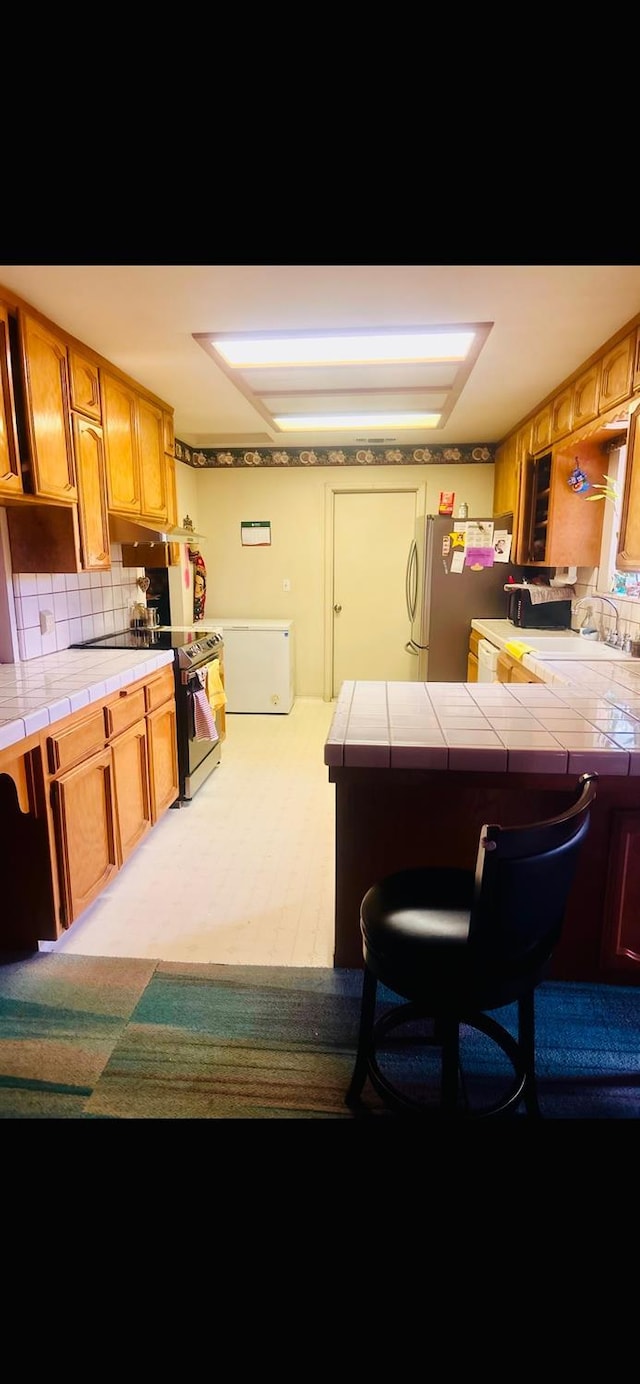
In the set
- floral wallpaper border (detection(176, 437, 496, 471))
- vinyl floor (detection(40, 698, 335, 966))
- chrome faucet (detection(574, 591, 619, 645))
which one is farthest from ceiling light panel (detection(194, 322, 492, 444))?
vinyl floor (detection(40, 698, 335, 966))

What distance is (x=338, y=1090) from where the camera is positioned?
5.00 ft

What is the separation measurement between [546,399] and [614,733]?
8.55ft

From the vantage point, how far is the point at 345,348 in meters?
2.71

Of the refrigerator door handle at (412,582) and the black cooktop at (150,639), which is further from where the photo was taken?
the refrigerator door handle at (412,582)

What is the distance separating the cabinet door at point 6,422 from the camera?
2.16 m

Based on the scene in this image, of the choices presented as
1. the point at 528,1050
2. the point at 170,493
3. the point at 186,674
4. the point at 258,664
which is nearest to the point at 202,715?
the point at 186,674

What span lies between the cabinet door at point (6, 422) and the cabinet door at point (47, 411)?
0.06 m

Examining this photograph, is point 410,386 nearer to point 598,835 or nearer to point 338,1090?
point 598,835

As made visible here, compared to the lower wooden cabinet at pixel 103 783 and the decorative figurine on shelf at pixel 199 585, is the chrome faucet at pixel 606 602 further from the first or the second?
the decorative figurine on shelf at pixel 199 585

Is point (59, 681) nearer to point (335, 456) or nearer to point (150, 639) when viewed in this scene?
point (150, 639)

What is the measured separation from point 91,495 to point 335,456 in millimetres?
2881

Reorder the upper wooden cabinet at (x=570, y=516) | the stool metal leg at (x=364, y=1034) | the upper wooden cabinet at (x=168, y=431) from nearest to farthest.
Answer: the stool metal leg at (x=364, y=1034)
the upper wooden cabinet at (x=570, y=516)
the upper wooden cabinet at (x=168, y=431)

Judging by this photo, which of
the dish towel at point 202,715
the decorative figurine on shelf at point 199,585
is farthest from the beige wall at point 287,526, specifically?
the dish towel at point 202,715
